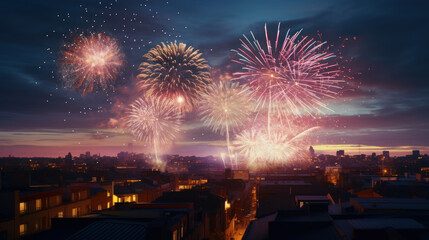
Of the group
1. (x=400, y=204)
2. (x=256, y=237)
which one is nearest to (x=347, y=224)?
(x=256, y=237)

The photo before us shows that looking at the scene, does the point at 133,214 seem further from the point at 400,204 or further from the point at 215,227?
the point at 400,204

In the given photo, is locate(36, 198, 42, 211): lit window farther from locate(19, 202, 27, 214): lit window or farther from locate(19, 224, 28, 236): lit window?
locate(19, 224, 28, 236): lit window

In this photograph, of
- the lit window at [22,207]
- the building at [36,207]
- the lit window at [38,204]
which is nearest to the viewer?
the building at [36,207]

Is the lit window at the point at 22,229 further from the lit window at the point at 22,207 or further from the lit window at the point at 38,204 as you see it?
the lit window at the point at 38,204

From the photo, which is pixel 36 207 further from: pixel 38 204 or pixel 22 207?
pixel 22 207

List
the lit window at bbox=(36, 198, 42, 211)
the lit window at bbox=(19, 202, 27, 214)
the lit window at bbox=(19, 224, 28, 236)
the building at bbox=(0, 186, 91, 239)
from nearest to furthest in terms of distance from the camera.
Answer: the building at bbox=(0, 186, 91, 239) < the lit window at bbox=(19, 224, 28, 236) < the lit window at bbox=(19, 202, 27, 214) < the lit window at bbox=(36, 198, 42, 211)

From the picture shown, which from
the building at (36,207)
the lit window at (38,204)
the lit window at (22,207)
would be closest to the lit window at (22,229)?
the building at (36,207)

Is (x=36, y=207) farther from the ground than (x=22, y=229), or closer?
farther from the ground

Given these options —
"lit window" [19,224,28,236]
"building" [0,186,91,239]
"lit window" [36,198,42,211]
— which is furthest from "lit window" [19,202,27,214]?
"lit window" [36,198,42,211]

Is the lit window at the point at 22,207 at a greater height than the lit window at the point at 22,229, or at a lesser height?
greater

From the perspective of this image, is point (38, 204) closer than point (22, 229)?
No

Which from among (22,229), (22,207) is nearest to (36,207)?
(22,207)
